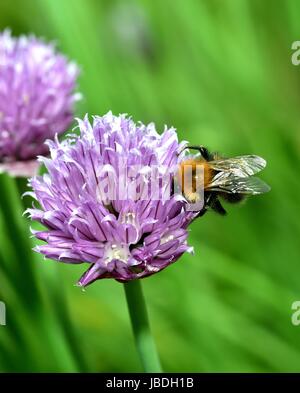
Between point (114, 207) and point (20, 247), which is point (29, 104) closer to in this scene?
point (20, 247)

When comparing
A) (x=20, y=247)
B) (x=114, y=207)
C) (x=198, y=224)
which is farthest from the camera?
→ (x=198, y=224)

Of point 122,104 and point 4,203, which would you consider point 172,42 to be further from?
point 4,203

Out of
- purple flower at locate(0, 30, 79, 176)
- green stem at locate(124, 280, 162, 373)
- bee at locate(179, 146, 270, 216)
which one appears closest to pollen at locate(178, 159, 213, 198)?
bee at locate(179, 146, 270, 216)

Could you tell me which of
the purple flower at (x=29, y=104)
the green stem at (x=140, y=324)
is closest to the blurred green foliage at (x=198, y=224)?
the purple flower at (x=29, y=104)

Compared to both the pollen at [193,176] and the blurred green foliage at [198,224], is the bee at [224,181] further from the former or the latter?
the blurred green foliage at [198,224]

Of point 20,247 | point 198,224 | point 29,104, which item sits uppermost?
point 29,104

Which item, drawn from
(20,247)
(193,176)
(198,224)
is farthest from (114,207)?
(198,224)

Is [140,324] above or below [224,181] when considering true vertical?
below
